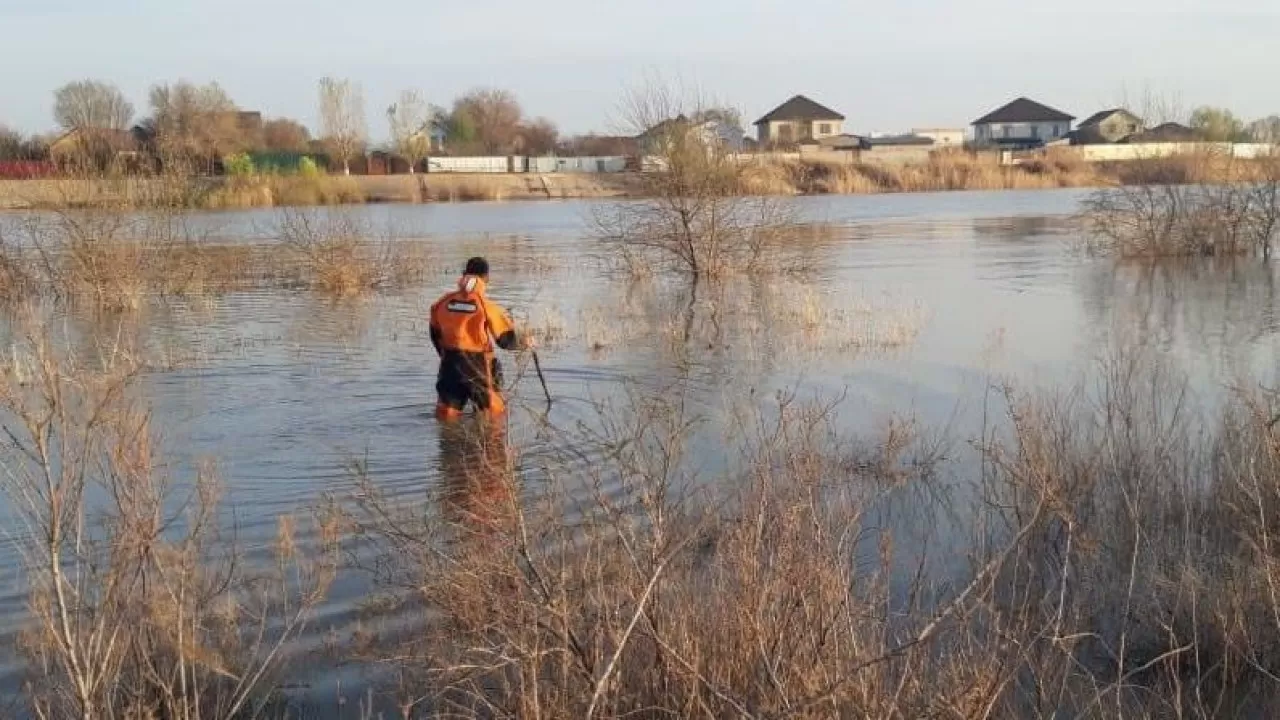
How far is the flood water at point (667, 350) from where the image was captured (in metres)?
10.9

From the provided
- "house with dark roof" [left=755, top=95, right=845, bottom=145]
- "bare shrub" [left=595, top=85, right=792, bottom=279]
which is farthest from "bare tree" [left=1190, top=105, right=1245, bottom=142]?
"house with dark roof" [left=755, top=95, right=845, bottom=145]

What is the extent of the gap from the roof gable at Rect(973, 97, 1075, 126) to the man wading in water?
4348 inches

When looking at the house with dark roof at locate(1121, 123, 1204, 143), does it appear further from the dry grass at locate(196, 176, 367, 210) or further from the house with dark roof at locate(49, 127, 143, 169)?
the dry grass at locate(196, 176, 367, 210)

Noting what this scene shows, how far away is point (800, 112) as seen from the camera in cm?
11488

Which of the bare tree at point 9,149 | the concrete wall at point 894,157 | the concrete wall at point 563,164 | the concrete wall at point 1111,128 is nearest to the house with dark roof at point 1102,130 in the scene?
the concrete wall at point 1111,128

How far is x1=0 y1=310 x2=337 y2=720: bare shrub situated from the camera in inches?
163

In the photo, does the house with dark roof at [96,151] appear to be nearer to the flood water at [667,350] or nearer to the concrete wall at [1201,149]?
the flood water at [667,350]

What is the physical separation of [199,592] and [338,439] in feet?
18.2

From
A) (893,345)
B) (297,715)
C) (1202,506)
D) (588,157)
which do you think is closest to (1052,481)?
(1202,506)

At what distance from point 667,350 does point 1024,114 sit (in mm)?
106856

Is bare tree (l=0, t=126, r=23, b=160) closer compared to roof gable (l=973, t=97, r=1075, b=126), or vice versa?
bare tree (l=0, t=126, r=23, b=160)

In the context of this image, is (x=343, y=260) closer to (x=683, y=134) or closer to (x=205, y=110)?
(x=683, y=134)

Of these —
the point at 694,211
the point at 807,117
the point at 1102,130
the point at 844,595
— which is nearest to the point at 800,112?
the point at 807,117

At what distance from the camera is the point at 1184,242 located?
26859 millimetres
